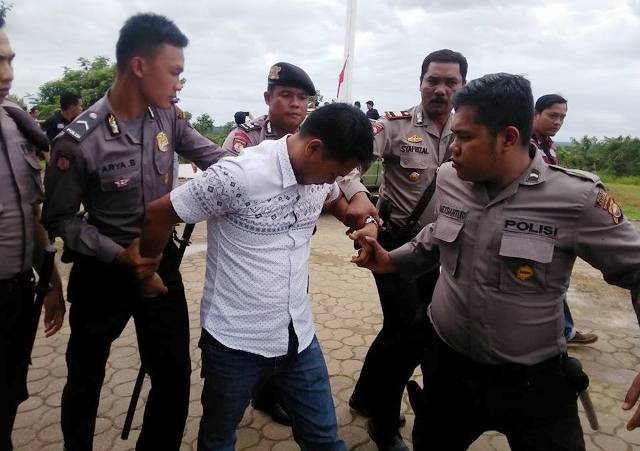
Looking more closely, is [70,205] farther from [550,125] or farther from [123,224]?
[550,125]

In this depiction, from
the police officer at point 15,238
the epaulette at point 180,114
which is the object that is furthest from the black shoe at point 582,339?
the police officer at point 15,238

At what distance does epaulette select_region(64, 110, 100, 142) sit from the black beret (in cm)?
109

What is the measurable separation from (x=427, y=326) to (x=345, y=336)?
1673mm

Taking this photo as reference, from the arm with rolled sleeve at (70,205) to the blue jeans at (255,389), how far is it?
0.55 m

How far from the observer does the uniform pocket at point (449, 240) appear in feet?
5.72

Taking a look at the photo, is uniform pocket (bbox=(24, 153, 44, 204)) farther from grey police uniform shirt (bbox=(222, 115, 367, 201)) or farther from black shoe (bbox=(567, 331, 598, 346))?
black shoe (bbox=(567, 331, 598, 346))

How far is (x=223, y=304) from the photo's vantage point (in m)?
1.71

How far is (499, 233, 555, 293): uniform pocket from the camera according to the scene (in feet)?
5.07

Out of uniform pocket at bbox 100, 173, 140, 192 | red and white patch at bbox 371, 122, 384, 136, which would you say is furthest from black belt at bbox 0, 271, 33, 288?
red and white patch at bbox 371, 122, 384, 136

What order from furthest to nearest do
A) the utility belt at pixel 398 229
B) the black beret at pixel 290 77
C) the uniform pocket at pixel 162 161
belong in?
the utility belt at pixel 398 229 → the black beret at pixel 290 77 → the uniform pocket at pixel 162 161

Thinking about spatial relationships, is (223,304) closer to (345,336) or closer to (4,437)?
(4,437)

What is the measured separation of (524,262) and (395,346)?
1168 millimetres

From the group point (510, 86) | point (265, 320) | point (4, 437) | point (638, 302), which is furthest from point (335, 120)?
point (4, 437)

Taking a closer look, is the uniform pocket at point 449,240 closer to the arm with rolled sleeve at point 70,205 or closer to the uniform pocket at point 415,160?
the uniform pocket at point 415,160
